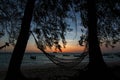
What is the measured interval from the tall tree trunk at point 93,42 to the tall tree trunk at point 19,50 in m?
3.07

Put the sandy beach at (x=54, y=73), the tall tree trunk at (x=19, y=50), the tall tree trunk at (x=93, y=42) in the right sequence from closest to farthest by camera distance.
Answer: the tall tree trunk at (x=19, y=50) → the tall tree trunk at (x=93, y=42) → the sandy beach at (x=54, y=73)

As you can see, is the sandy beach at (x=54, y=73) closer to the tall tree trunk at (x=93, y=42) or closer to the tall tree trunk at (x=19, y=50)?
the tall tree trunk at (x=93, y=42)

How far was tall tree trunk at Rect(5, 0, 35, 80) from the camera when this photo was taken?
8.17 meters

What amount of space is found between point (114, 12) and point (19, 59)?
5864mm

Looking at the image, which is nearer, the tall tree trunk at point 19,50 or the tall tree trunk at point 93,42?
the tall tree trunk at point 19,50

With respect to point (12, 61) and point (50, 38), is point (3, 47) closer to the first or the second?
point (12, 61)

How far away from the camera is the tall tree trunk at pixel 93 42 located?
30.4 feet

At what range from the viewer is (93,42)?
9.69 meters

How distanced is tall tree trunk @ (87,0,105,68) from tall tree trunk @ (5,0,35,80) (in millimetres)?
3075

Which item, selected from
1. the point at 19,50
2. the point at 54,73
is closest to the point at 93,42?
the point at 19,50

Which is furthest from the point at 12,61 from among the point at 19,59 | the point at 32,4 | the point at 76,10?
the point at 76,10

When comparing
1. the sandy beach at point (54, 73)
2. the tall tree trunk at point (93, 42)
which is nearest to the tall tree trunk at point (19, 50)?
the sandy beach at point (54, 73)

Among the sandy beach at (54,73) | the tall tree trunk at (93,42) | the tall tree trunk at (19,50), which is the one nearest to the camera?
the tall tree trunk at (19,50)

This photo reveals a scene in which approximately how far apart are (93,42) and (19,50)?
3522 mm
